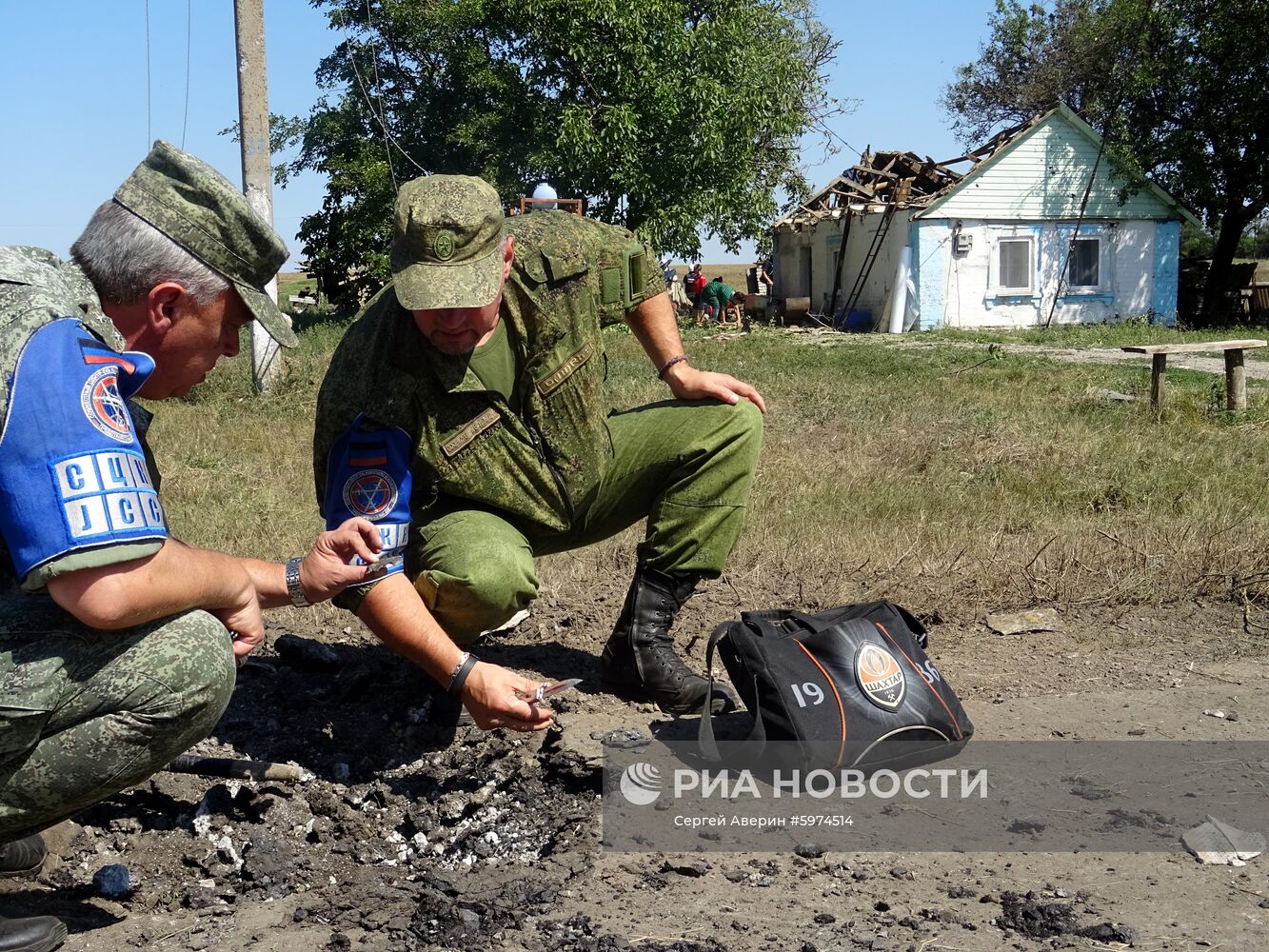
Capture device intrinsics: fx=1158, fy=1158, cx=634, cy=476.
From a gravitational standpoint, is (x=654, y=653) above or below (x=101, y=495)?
below

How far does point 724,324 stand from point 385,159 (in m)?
8.25

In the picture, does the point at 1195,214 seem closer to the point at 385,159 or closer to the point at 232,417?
the point at 385,159

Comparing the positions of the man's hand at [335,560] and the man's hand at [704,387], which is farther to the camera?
the man's hand at [704,387]

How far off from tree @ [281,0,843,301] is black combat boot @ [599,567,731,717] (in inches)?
792

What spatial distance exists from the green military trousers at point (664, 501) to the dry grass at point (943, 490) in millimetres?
974

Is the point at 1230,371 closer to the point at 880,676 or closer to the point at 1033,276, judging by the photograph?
the point at 880,676

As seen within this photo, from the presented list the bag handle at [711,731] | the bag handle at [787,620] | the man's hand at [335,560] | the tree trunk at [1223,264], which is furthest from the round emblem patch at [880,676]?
the tree trunk at [1223,264]

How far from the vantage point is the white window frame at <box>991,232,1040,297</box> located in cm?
2477

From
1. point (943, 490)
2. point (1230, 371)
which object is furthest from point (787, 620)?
point (1230, 371)

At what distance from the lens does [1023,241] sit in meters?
25.0

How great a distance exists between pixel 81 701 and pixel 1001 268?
81.9ft

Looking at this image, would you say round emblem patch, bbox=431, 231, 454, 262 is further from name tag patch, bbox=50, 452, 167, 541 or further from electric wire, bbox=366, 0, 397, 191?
electric wire, bbox=366, 0, 397, 191

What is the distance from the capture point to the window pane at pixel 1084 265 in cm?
2525

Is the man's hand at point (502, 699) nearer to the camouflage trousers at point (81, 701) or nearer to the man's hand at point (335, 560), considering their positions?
the man's hand at point (335, 560)
